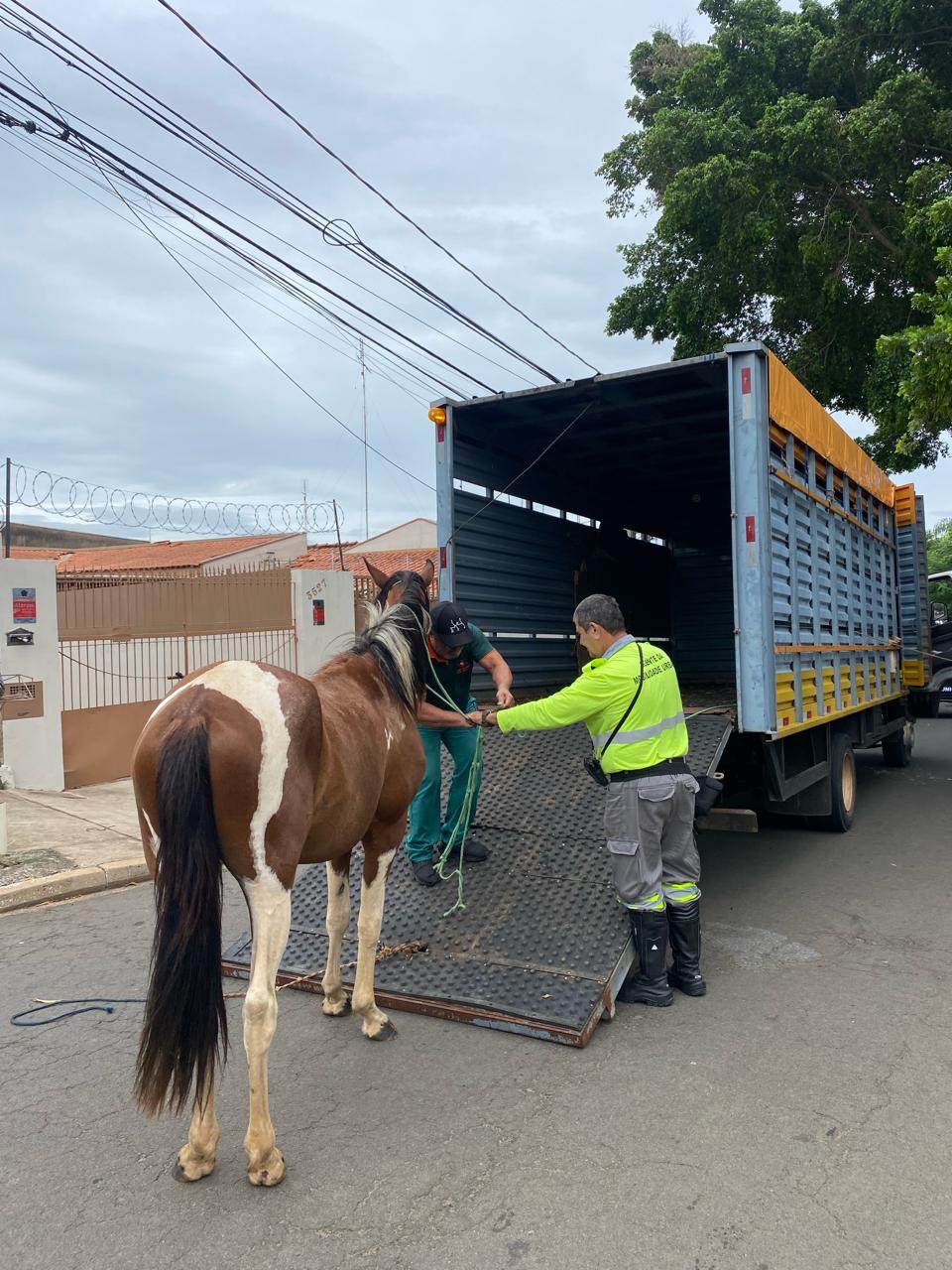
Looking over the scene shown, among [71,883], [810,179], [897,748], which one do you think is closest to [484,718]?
[71,883]

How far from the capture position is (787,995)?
12.6ft

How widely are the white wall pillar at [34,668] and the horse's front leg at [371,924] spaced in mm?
6219

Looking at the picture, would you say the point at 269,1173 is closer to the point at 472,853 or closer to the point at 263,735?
the point at 263,735

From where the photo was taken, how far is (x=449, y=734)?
4.67 meters

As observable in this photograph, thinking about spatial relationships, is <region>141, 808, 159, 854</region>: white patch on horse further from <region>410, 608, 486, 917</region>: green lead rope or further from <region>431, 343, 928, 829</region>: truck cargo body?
<region>431, 343, 928, 829</region>: truck cargo body

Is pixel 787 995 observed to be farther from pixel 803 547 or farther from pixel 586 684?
pixel 803 547

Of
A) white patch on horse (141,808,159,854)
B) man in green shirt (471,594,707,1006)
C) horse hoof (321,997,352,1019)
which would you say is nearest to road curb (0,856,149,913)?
horse hoof (321,997,352,1019)

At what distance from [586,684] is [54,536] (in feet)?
111

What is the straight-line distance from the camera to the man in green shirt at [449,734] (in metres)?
4.21

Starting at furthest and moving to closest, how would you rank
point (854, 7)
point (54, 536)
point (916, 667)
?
point (54, 536)
point (854, 7)
point (916, 667)

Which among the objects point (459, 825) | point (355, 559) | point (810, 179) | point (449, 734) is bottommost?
point (459, 825)

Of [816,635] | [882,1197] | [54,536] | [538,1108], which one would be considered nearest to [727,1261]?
[882,1197]

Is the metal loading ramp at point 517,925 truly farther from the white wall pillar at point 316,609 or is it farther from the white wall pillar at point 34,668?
the white wall pillar at point 316,609

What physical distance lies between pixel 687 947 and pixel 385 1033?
140 cm
